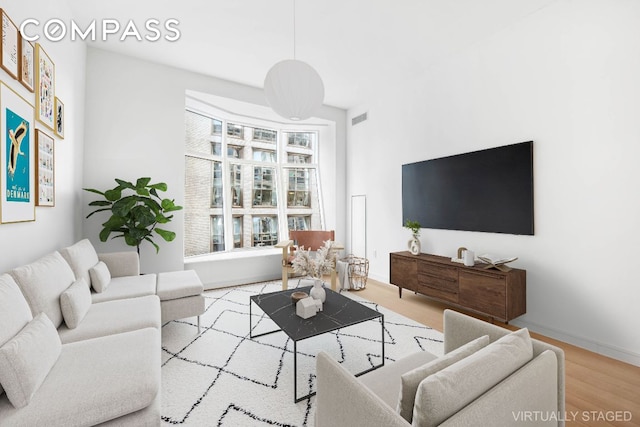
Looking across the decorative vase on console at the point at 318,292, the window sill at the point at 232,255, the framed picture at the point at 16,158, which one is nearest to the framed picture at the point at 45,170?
the framed picture at the point at 16,158

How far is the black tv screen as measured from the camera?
9.69 ft

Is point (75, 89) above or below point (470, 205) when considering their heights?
above

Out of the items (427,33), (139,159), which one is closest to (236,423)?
(139,159)

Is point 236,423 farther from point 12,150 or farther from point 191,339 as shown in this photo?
point 12,150

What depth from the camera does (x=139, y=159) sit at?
3.82 meters

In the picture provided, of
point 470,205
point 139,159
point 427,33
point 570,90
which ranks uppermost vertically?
point 427,33

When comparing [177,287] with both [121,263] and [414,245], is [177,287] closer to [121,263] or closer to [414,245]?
[121,263]

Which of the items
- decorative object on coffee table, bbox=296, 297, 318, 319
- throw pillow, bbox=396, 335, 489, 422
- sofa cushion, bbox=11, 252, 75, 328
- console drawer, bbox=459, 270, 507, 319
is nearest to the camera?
throw pillow, bbox=396, 335, 489, 422

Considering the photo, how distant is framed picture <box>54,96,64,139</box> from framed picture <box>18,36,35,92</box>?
0.56 metres

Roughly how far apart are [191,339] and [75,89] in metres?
2.99

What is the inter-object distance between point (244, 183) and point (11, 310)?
13.3ft

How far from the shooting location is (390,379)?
1415 millimetres

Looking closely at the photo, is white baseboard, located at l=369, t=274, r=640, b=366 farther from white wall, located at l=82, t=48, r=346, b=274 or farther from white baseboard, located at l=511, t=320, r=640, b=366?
white wall, located at l=82, t=48, r=346, b=274

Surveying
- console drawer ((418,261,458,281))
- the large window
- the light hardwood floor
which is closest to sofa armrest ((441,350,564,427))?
the light hardwood floor
